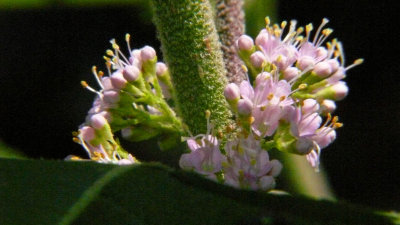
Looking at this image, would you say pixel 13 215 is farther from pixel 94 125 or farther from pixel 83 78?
pixel 83 78

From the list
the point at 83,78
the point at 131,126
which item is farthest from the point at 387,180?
the point at 131,126

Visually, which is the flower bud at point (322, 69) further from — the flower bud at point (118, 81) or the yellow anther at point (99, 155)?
the yellow anther at point (99, 155)

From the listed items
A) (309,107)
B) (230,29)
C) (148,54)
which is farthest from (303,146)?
(148,54)

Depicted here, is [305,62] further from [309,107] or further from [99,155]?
[99,155]

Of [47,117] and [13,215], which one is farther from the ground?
[13,215]

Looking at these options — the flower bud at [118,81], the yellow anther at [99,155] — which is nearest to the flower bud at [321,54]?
the flower bud at [118,81]

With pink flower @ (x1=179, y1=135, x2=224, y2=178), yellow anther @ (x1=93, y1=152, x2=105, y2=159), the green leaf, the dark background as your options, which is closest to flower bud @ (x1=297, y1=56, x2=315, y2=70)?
pink flower @ (x1=179, y1=135, x2=224, y2=178)

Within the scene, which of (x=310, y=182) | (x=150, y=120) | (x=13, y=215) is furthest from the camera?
(x=310, y=182)

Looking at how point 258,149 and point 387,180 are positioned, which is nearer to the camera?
point 258,149
